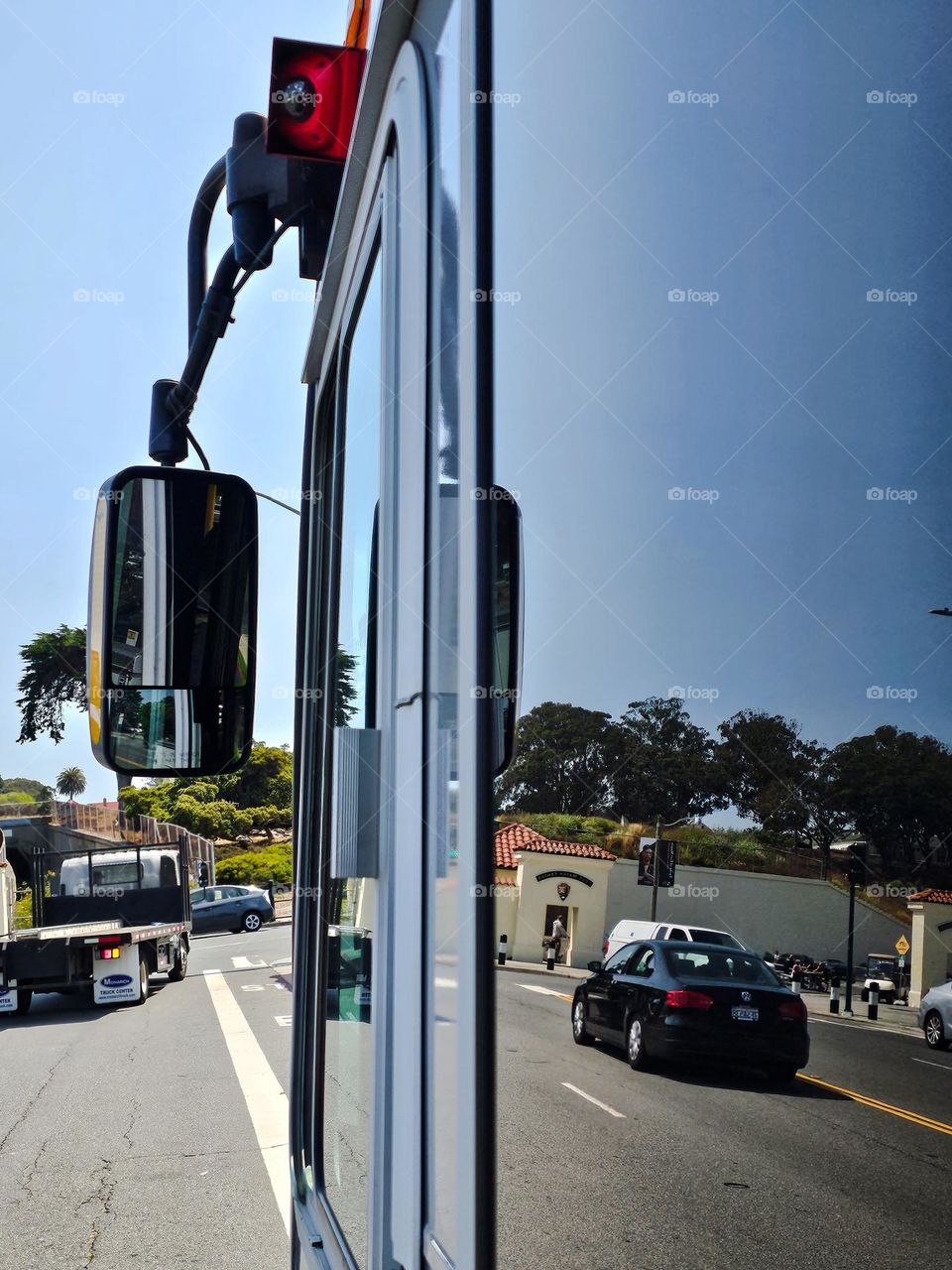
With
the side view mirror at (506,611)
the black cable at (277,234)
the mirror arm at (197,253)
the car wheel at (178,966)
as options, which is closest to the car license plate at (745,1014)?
the side view mirror at (506,611)

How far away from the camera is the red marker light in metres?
1.60

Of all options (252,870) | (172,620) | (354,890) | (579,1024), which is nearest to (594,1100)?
(579,1024)

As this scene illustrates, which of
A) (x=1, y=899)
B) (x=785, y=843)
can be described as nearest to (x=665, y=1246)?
(x=785, y=843)

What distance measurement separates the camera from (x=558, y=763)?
2.36 ft

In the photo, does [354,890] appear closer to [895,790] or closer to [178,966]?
[895,790]

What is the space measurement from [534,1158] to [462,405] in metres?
0.51

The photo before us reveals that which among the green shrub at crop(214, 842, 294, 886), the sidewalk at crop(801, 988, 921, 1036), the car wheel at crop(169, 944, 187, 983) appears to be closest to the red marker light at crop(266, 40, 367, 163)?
the sidewalk at crop(801, 988, 921, 1036)

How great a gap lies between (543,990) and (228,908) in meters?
28.1

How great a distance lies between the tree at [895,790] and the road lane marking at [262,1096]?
3730mm

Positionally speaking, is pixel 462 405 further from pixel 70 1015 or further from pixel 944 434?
pixel 70 1015

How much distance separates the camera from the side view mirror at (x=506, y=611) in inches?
30.9

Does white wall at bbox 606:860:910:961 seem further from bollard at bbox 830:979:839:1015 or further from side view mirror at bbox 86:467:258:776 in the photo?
side view mirror at bbox 86:467:258:776

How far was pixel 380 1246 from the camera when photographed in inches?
38.7

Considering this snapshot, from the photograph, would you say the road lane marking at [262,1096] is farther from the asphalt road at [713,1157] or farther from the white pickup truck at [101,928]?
the asphalt road at [713,1157]
